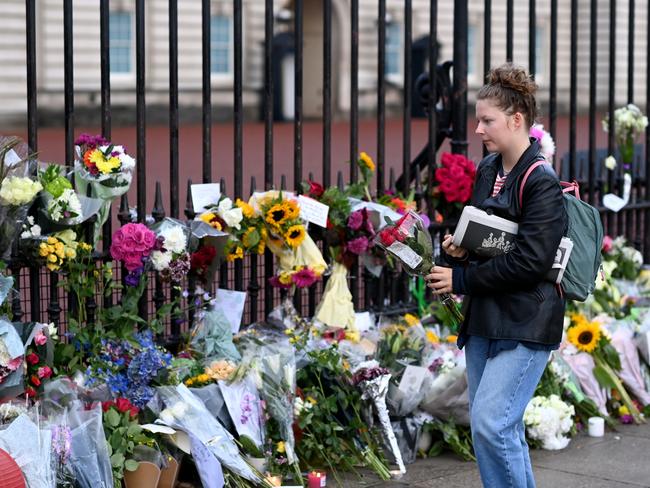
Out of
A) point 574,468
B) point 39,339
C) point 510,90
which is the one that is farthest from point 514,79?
point 574,468

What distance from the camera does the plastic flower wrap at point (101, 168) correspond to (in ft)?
15.8

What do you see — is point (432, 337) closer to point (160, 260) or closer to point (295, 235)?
point (295, 235)

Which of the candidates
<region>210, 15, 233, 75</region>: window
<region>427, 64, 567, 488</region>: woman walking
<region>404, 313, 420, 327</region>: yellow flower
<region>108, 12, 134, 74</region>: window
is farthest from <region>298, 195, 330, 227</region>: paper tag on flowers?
<region>210, 15, 233, 75</region>: window

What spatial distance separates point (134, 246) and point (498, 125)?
175 centimetres

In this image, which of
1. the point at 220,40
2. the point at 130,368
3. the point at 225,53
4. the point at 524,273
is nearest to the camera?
the point at 524,273

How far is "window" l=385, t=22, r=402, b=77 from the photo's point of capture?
104 feet

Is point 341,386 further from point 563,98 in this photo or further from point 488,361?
point 563,98

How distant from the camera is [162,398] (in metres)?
4.61

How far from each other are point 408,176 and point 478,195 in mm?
2392

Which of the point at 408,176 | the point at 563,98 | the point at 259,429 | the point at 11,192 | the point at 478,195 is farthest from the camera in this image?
the point at 563,98

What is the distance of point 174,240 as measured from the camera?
497 centimetres

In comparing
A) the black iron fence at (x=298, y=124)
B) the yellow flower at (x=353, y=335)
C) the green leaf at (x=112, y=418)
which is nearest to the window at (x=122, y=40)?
the black iron fence at (x=298, y=124)

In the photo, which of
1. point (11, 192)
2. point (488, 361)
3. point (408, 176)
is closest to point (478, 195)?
point (488, 361)

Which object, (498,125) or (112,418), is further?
(112,418)
